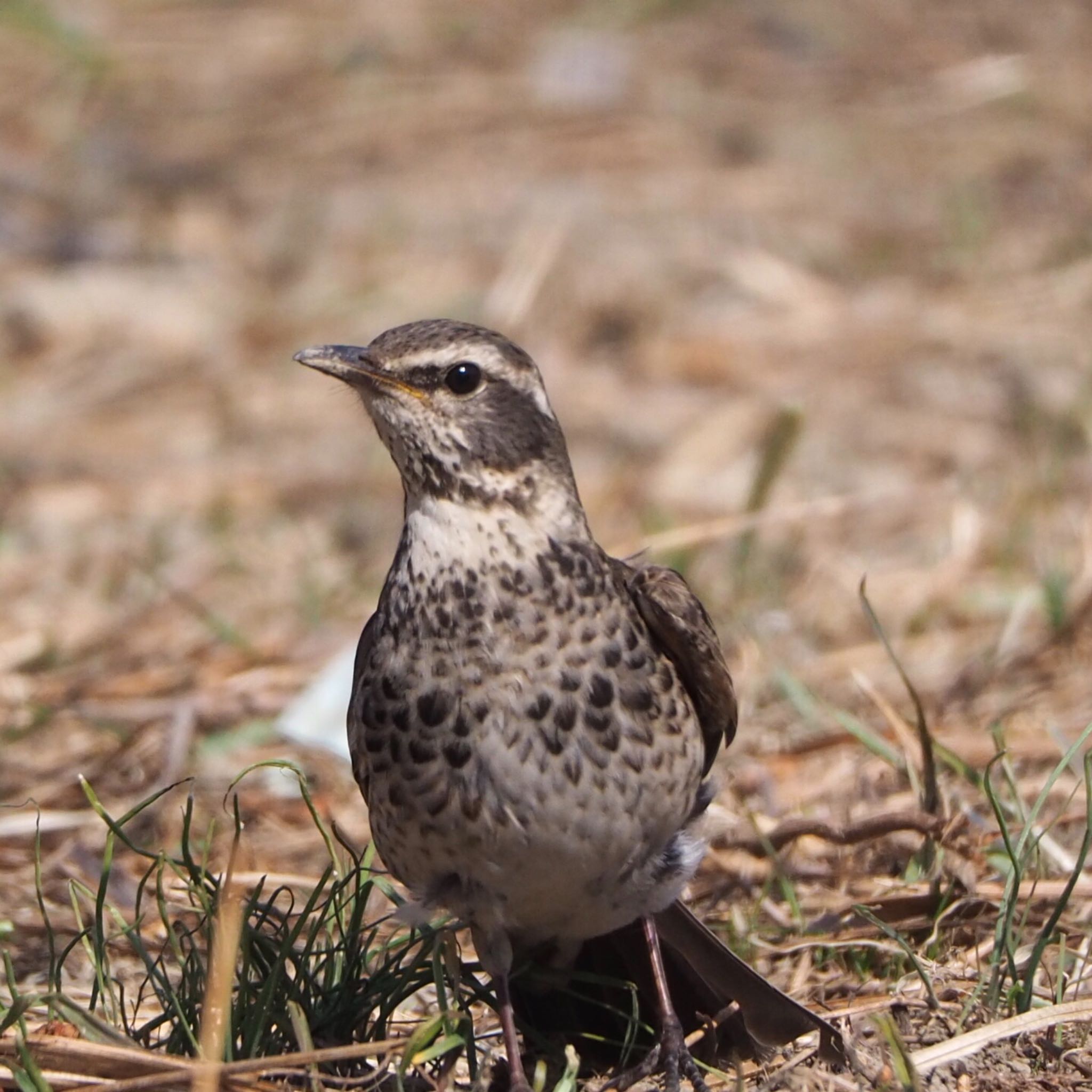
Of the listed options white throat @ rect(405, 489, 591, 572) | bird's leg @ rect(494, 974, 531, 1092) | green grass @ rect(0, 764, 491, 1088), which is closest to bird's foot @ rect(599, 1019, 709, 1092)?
bird's leg @ rect(494, 974, 531, 1092)

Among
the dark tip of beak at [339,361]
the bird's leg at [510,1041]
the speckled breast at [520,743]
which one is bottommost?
the bird's leg at [510,1041]

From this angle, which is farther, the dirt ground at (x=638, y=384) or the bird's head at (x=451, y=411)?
the dirt ground at (x=638, y=384)

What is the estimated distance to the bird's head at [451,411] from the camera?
3928 mm

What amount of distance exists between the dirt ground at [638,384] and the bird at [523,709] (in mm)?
414

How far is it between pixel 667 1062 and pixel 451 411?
1.39 meters

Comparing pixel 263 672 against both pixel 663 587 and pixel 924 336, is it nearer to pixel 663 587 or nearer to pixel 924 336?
pixel 663 587

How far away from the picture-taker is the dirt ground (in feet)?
16.8

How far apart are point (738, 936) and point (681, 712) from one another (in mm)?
736

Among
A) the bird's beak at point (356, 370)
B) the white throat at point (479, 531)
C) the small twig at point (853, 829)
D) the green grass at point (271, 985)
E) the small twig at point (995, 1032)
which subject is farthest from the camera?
the small twig at point (853, 829)

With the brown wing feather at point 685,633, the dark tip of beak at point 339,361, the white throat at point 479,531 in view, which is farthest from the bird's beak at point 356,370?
the brown wing feather at point 685,633

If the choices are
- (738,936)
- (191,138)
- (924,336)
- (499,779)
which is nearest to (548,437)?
(499,779)

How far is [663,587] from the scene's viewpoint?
408 cm

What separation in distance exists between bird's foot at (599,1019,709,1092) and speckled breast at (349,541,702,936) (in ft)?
0.88

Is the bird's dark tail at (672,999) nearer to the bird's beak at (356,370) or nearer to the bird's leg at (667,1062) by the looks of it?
the bird's leg at (667,1062)
